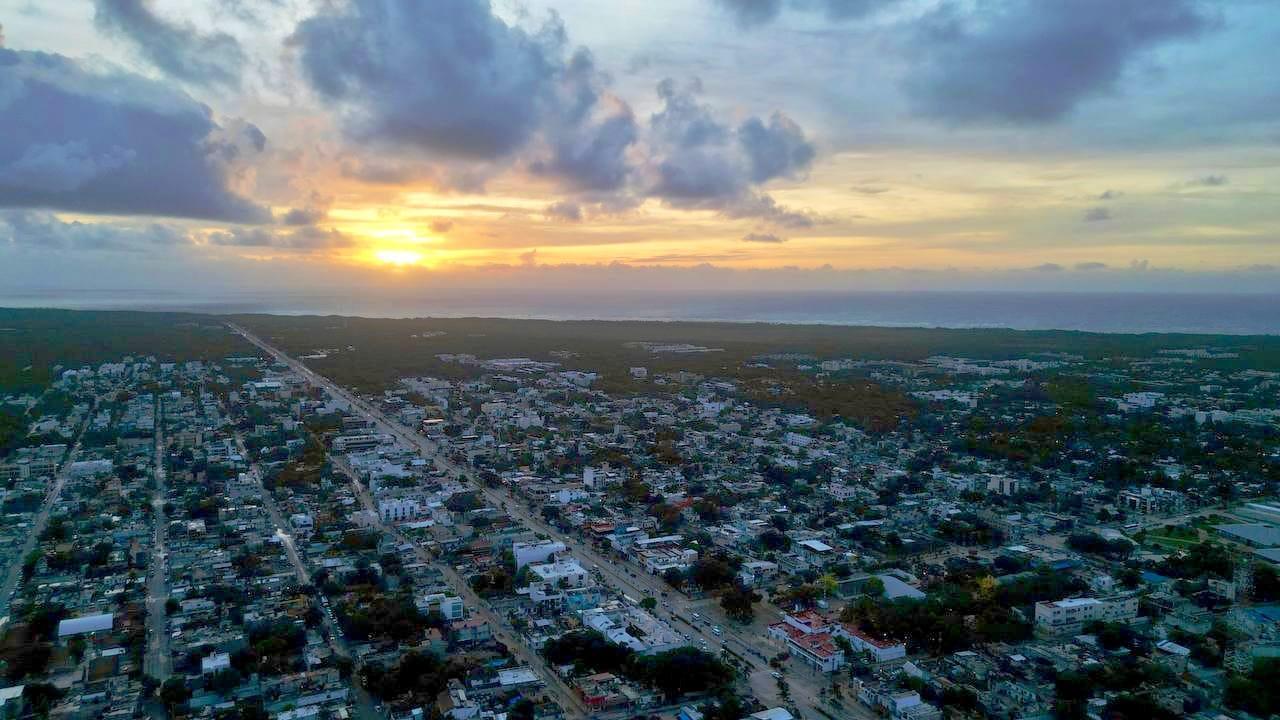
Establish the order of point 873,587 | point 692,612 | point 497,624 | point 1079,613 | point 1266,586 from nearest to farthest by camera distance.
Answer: point 1079,613 < point 497,624 < point 692,612 < point 1266,586 < point 873,587

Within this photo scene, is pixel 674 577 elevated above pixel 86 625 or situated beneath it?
elevated above

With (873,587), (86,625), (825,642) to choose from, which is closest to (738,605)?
(825,642)

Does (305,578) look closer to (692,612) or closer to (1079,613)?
(692,612)

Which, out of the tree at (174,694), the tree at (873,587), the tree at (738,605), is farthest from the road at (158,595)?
the tree at (873,587)

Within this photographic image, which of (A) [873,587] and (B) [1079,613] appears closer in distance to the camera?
(B) [1079,613]

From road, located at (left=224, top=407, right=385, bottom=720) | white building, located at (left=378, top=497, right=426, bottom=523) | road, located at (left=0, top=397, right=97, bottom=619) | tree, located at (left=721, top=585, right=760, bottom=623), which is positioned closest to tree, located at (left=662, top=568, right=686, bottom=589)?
tree, located at (left=721, top=585, right=760, bottom=623)

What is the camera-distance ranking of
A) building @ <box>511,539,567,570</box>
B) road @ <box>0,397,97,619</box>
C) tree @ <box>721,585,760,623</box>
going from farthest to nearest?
building @ <box>511,539,567,570</box> < road @ <box>0,397,97,619</box> < tree @ <box>721,585,760,623</box>

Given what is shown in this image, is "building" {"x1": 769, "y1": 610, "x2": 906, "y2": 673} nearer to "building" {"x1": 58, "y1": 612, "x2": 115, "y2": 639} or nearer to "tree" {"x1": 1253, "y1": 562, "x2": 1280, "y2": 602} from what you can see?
"tree" {"x1": 1253, "y1": 562, "x2": 1280, "y2": 602}
